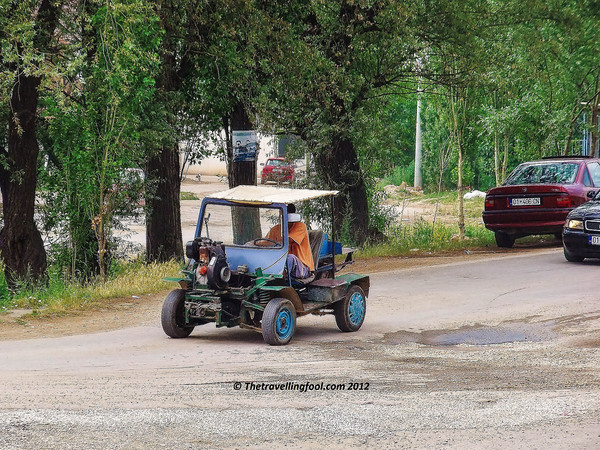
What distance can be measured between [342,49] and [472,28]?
2.96 metres

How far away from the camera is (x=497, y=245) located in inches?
899

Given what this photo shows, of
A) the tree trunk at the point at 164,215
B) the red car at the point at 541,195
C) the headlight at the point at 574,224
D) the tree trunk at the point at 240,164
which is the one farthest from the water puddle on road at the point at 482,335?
the tree trunk at the point at 240,164

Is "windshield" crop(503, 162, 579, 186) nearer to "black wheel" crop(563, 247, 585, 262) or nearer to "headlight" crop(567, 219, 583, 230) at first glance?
"black wheel" crop(563, 247, 585, 262)

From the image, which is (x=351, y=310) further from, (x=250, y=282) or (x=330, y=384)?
(x=330, y=384)

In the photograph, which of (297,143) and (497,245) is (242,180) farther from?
(497,245)

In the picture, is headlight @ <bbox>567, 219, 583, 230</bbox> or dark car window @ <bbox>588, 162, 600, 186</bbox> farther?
dark car window @ <bbox>588, 162, 600, 186</bbox>

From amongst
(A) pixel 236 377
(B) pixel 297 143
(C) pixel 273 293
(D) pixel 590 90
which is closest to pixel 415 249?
(B) pixel 297 143

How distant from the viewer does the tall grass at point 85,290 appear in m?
14.5

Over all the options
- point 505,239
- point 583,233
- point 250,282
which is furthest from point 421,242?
point 250,282

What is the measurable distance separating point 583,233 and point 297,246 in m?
8.07

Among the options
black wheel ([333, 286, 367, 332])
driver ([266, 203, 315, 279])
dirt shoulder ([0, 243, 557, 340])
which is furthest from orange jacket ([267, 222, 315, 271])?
dirt shoulder ([0, 243, 557, 340])

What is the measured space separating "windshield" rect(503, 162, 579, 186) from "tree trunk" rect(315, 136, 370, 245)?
3.31m

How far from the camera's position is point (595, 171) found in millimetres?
21547

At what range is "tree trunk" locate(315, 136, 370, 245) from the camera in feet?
72.1
